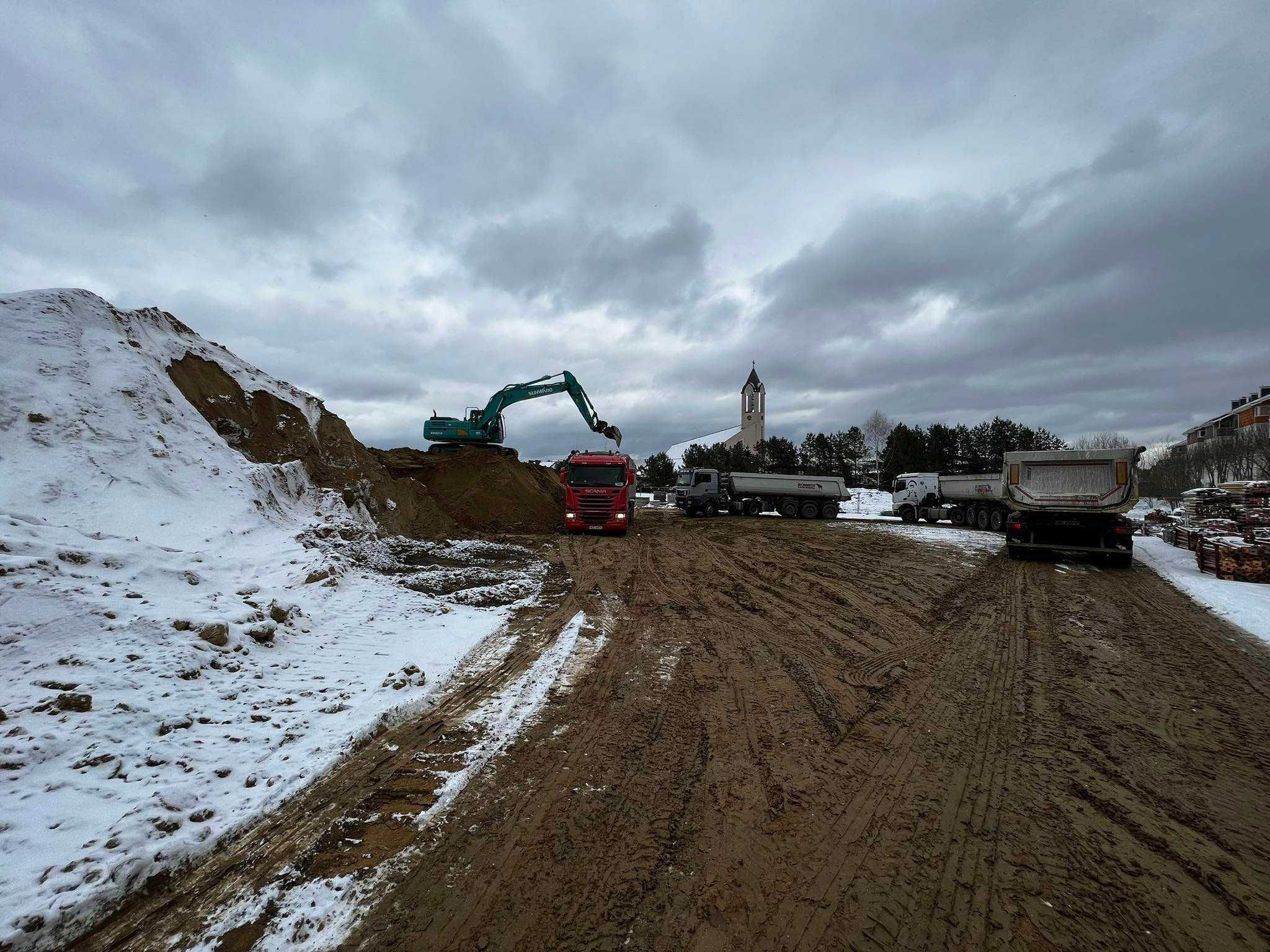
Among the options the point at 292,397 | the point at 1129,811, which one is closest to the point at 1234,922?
the point at 1129,811

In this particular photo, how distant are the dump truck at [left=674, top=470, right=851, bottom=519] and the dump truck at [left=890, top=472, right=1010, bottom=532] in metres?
3.07

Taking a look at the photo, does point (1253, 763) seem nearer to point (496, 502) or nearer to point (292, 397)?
point (292, 397)

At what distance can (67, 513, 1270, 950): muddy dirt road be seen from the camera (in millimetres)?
2578

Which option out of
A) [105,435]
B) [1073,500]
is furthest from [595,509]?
[1073,500]

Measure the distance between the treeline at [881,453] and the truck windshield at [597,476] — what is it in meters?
40.5

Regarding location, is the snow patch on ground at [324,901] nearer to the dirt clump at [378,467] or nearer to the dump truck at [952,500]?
the dirt clump at [378,467]

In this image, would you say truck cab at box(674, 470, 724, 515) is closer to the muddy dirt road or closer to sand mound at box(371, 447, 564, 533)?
sand mound at box(371, 447, 564, 533)

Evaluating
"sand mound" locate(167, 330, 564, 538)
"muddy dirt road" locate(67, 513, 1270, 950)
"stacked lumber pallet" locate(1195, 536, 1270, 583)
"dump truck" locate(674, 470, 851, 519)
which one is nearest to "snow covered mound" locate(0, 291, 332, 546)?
"sand mound" locate(167, 330, 564, 538)

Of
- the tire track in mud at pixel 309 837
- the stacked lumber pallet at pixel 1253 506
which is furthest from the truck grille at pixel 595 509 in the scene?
the stacked lumber pallet at pixel 1253 506

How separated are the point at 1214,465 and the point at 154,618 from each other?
67.4 metres

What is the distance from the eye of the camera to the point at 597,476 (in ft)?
60.3

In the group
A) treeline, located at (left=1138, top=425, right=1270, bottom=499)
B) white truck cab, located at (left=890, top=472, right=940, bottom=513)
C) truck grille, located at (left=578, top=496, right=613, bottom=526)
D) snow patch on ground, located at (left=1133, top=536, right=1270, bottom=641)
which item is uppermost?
treeline, located at (left=1138, top=425, right=1270, bottom=499)

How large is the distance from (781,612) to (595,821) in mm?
5912

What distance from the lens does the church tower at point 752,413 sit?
74000 millimetres
